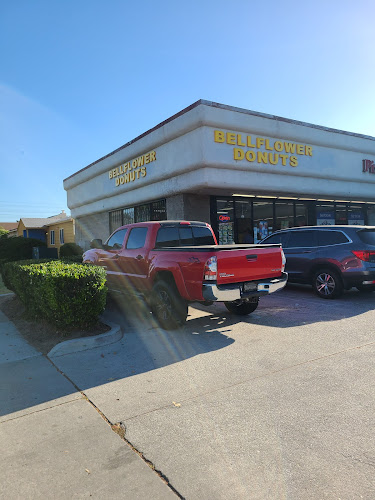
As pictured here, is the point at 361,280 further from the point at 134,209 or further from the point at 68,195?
the point at 68,195

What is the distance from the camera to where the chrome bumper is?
546cm

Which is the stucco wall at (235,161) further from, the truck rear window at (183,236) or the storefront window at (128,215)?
the truck rear window at (183,236)

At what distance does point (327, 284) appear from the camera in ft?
28.6

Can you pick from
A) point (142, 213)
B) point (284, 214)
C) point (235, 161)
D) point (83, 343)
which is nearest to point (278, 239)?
point (235, 161)

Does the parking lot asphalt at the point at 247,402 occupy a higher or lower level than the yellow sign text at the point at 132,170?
lower

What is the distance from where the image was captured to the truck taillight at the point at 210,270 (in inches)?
216

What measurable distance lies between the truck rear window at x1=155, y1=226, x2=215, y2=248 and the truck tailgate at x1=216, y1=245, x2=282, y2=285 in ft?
5.88

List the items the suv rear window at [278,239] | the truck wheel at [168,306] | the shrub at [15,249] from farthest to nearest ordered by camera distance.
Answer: the shrub at [15,249], the suv rear window at [278,239], the truck wheel at [168,306]

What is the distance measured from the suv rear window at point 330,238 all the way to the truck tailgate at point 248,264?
3.00 metres

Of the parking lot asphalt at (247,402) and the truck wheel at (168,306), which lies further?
the truck wheel at (168,306)

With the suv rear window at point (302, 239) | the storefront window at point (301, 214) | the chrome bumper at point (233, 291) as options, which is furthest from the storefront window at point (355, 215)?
the chrome bumper at point (233, 291)

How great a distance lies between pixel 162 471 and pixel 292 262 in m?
7.86

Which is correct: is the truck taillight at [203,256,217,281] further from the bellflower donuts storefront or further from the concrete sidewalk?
the bellflower donuts storefront

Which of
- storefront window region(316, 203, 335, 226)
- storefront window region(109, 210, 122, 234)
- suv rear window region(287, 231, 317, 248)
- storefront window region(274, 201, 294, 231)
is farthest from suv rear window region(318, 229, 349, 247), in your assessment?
storefront window region(109, 210, 122, 234)
